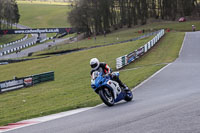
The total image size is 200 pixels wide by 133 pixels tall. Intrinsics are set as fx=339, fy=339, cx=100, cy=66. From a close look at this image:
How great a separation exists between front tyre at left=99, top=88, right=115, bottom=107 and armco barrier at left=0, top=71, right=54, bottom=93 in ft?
53.1

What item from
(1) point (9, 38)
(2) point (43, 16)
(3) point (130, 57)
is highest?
(2) point (43, 16)

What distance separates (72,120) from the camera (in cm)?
948

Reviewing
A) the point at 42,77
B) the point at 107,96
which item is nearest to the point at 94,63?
the point at 107,96

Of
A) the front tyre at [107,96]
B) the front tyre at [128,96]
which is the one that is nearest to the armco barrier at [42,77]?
the front tyre at [128,96]

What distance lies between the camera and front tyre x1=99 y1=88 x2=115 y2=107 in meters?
11.4

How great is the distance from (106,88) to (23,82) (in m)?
17.4

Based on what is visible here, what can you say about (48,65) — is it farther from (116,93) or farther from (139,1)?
(139,1)

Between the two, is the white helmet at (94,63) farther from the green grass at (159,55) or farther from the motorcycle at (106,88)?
the green grass at (159,55)

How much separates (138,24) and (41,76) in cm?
7031

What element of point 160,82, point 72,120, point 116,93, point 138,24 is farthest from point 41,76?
point 138,24

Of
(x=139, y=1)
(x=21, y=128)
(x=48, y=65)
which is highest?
(x=139, y=1)

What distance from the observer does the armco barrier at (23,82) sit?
26306 mm

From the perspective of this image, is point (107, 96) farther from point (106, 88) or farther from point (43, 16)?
point (43, 16)

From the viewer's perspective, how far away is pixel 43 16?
488 ft
